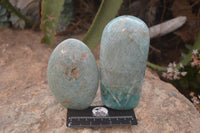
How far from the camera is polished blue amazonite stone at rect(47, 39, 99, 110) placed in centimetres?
96

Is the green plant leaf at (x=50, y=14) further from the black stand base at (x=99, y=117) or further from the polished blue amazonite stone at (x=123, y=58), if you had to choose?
the black stand base at (x=99, y=117)

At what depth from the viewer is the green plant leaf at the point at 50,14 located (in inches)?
54.6

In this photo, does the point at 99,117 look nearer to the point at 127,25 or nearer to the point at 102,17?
the point at 127,25

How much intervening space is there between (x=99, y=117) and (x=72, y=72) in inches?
9.5

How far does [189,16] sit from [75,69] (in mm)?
1331

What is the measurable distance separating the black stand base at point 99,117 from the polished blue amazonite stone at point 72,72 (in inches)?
2.5

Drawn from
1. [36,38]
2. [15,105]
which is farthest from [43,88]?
[36,38]

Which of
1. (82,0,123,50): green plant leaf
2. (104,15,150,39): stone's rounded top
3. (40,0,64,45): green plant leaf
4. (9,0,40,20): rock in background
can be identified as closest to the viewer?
(104,15,150,39): stone's rounded top

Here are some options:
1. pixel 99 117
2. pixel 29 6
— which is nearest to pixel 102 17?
pixel 99 117

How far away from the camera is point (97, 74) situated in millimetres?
1026

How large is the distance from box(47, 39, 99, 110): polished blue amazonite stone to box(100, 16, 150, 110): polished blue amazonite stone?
0.07 metres

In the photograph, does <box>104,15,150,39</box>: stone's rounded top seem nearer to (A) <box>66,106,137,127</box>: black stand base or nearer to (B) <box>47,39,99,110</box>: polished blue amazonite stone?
(B) <box>47,39,99,110</box>: polished blue amazonite stone

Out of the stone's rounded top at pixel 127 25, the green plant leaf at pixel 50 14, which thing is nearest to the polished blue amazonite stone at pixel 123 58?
the stone's rounded top at pixel 127 25

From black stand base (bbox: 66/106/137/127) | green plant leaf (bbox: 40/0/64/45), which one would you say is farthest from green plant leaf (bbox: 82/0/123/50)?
black stand base (bbox: 66/106/137/127)
